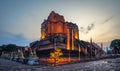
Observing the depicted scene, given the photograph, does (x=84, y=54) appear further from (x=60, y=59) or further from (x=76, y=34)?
(x=76, y=34)

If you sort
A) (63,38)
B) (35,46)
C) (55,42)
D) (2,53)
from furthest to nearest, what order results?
1. (2,53)
2. (35,46)
3. (63,38)
4. (55,42)

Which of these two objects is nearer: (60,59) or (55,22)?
(60,59)

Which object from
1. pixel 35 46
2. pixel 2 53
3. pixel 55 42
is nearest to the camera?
pixel 55 42

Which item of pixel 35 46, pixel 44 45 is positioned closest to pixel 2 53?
pixel 35 46

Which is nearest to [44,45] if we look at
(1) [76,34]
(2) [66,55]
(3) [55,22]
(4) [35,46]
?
(4) [35,46]

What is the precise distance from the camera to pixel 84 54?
74.9 m

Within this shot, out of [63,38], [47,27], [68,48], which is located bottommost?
[68,48]

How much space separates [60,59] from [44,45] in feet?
57.9

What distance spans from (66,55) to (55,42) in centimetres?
780

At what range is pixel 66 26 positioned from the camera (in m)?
94.4

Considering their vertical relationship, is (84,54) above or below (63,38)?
below

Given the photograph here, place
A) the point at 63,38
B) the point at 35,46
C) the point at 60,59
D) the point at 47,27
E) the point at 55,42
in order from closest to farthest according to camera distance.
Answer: the point at 60,59 → the point at 55,42 → the point at 63,38 → the point at 35,46 → the point at 47,27

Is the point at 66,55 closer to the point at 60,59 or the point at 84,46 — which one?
the point at 60,59

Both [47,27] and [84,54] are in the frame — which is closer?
[84,54]
